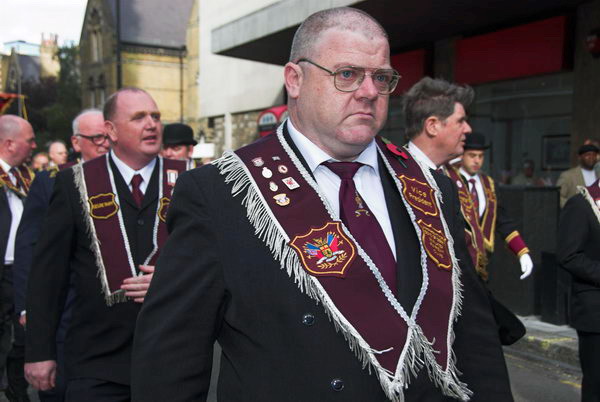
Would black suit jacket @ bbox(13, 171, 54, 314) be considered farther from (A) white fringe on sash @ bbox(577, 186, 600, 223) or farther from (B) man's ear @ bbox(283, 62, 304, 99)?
(A) white fringe on sash @ bbox(577, 186, 600, 223)

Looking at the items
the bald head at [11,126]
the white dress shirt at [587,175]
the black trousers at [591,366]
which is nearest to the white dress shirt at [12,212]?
the bald head at [11,126]

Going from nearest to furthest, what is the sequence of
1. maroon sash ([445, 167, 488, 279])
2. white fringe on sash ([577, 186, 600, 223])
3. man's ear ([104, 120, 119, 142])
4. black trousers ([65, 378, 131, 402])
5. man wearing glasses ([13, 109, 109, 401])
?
black trousers ([65, 378, 131, 402])
man wearing glasses ([13, 109, 109, 401])
man's ear ([104, 120, 119, 142])
white fringe on sash ([577, 186, 600, 223])
maroon sash ([445, 167, 488, 279])

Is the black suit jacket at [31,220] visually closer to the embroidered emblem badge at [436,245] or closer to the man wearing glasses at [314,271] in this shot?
the man wearing glasses at [314,271]

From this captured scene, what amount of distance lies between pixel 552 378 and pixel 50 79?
189ft

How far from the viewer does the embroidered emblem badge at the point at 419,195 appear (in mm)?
2070

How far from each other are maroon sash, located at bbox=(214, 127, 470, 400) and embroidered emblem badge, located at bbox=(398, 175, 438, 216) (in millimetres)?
10

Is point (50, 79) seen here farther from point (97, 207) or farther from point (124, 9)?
point (97, 207)

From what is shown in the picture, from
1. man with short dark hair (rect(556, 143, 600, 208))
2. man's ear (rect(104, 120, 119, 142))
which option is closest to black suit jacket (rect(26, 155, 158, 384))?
man's ear (rect(104, 120, 119, 142))

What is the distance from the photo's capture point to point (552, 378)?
19.4ft

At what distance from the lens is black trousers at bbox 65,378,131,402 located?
120 inches

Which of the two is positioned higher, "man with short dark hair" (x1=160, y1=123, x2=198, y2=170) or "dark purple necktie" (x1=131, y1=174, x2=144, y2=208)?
"man with short dark hair" (x1=160, y1=123, x2=198, y2=170)

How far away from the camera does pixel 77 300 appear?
10.7 feet

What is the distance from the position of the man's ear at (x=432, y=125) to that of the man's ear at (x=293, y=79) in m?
2.29

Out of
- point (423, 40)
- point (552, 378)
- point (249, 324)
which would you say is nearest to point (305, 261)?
point (249, 324)
